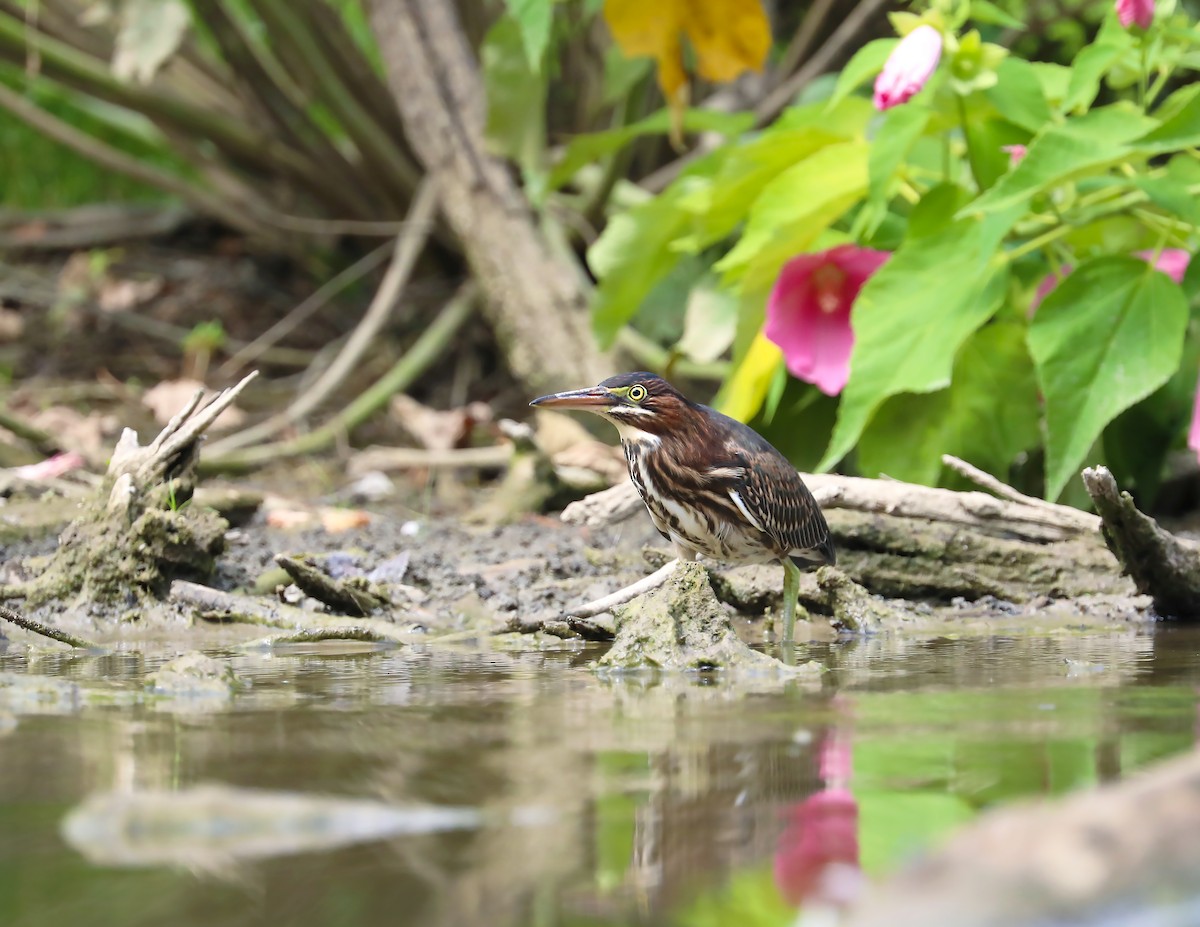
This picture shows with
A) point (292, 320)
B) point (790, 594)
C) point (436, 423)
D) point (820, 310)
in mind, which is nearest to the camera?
point (790, 594)

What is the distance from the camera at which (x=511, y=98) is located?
561 cm

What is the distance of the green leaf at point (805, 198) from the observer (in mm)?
4355

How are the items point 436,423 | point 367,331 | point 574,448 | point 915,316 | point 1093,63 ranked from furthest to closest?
point 367,331 → point 436,423 → point 574,448 → point 915,316 → point 1093,63

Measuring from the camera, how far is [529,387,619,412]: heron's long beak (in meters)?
3.61

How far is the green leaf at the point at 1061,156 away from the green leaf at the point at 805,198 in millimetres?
670

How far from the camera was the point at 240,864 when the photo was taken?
145cm

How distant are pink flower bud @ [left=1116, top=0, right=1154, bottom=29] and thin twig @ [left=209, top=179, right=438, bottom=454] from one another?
3.40 m

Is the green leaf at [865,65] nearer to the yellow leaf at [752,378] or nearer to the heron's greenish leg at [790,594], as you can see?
the yellow leaf at [752,378]

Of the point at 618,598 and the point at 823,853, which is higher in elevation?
the point at 618,598

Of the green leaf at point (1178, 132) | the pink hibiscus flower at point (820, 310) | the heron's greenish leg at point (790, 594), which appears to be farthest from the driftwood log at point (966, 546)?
the green leaf at point (1178, 132)

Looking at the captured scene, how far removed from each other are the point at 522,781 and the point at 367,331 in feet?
15.5

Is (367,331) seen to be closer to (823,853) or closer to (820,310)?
(820,310)

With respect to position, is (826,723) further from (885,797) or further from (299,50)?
(299,50)

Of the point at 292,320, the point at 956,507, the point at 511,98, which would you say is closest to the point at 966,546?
the point at 956,507
